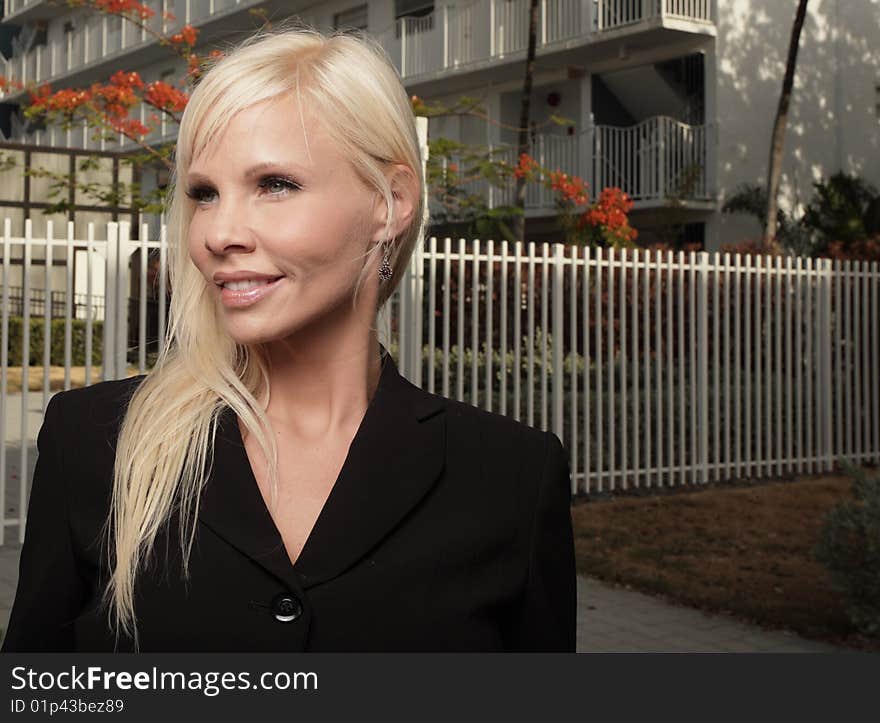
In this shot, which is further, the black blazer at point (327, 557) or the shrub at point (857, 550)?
the shrub at point (857, 550)

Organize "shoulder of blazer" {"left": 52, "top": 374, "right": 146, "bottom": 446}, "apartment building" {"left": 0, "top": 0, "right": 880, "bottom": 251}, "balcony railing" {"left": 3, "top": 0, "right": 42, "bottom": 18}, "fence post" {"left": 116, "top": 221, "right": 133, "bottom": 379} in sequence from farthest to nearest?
"balcony railing" {"left": 3, "top": 0, "right": 42, "bottom": 18} < "apartment building" {"left": 0, "top": 0, "right": 880, "bottom": 251} < "fence post" {"left": 116, "top": 221, "right": 133, "bottom": 379} < "shoulder of blazer" {"left": 52, "top": 374, "right": 146, "bottom": 446}

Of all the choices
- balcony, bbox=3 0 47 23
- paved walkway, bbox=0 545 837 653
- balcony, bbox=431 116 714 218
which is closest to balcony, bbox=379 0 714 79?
balcony, bbox=431 116 714 218

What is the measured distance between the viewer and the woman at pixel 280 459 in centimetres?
150

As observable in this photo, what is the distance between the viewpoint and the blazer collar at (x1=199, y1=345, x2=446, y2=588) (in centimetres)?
152

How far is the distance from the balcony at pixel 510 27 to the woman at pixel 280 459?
1656 centimetres

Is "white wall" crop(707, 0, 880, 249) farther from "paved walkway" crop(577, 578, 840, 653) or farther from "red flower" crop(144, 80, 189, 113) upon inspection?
"paved walkway" crop(577, 578, 840, 653)

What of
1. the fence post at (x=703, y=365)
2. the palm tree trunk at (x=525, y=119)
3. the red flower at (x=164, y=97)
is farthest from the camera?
the palm tree trunk at (x=525, y=119)

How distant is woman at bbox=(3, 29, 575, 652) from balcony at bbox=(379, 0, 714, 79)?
16.6 meters

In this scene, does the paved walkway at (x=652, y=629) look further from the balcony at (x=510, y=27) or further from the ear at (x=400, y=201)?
the balcony at (x=510, y=27)

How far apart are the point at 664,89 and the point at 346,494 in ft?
61.6

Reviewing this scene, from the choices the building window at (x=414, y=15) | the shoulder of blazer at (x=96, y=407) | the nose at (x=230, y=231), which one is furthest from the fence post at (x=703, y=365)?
the building window at (x=414, y=15)

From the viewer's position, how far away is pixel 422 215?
5.88ft

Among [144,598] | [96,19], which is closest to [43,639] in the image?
[144,598]

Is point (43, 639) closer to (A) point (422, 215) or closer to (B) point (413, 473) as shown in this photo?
(B) point (413, 473)
